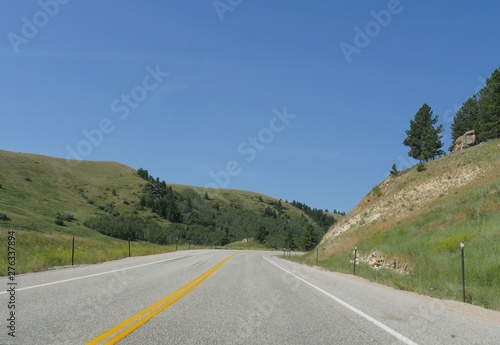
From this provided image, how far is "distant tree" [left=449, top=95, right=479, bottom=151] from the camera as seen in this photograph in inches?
3957

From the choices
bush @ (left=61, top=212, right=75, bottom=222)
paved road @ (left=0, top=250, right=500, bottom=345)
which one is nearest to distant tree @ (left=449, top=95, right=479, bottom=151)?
bush @ (left=61, top=212, right=75, bottom=222)

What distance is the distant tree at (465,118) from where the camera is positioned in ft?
330

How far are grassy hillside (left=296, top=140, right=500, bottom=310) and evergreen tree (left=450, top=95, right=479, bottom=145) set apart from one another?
4235 cm

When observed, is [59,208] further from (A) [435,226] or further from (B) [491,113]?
(B) [491,113]

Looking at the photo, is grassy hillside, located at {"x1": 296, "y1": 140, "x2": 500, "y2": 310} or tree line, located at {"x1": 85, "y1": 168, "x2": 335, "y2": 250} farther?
tree line, located at {"x1": 85, "y1": 168, "x2": 335, "y2": 250}

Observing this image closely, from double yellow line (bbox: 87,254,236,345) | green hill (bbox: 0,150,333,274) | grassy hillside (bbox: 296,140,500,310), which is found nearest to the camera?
double yellow line (bbox: 87,254,236,345)

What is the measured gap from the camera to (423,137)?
8719cm

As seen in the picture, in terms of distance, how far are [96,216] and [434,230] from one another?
87.8 metres

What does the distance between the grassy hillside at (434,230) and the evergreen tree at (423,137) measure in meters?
19.2

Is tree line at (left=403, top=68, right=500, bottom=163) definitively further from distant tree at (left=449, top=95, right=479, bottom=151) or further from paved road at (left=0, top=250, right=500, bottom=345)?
paved road at (left=0, top=250, right=500, bottom=345)

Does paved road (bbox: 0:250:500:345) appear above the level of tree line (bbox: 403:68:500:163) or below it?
below

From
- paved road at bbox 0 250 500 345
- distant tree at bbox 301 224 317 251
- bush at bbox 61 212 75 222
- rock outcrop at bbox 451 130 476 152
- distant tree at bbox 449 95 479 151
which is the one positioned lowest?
distant tree at bbox 301 224 317 251

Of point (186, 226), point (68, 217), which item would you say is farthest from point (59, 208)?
point (186, 226)

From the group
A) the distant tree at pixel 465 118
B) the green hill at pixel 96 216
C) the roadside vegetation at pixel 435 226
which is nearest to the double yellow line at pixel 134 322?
the roadside vegetation at pixel 435 226
